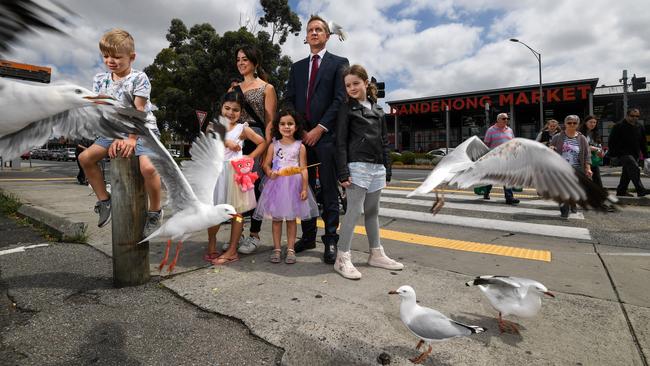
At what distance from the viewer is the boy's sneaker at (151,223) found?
2789 millimetres

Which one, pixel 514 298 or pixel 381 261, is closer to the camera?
pixel 514 298

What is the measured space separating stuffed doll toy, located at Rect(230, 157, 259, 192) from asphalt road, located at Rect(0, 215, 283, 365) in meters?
1.08

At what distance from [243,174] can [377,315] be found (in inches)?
68.0

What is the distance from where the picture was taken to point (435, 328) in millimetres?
1787

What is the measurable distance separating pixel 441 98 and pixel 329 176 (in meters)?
33.1

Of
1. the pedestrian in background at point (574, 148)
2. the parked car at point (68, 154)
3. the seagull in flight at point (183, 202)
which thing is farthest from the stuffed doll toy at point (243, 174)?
the parked car at point (68, 154)

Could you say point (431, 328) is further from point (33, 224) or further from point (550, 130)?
point (550, 130)

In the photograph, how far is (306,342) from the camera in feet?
6.23

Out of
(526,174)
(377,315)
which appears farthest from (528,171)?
(377,315)

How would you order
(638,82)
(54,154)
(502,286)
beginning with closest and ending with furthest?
(502,286) < (638,82) < (54,154)

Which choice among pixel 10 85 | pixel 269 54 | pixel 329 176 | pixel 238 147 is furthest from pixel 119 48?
pixel 269 54

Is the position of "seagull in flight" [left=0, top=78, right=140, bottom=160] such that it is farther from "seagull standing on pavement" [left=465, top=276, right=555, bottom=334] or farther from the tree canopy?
the tree canopy

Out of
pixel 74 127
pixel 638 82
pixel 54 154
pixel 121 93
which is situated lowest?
pixel 74 127

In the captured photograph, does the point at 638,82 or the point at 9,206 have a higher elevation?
the point at 638,82
